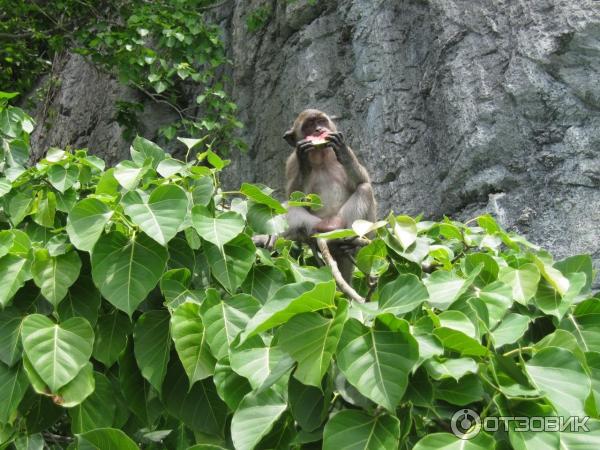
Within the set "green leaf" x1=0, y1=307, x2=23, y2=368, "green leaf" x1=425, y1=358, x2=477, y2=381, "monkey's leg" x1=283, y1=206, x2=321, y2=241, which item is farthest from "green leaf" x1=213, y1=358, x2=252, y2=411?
"monkey's leg" x1=283, y1=206, x2=321, y2=241

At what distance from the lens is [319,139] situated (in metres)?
4.99

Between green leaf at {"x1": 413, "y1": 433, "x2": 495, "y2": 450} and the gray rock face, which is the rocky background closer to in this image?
the gray rock face

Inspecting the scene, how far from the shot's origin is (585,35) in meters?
5.42

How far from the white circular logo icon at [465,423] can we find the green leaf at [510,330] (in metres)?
0.19

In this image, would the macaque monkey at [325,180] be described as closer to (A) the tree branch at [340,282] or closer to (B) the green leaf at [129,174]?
(A) the tree branch at [340,282]

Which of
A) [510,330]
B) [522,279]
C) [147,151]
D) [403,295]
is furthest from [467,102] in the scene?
[403,295]

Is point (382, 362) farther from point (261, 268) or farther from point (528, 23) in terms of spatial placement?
point (528, 23)

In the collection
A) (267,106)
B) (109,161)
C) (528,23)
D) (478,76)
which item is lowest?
(109,161)

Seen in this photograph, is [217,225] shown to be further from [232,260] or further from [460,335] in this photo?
[460,335]

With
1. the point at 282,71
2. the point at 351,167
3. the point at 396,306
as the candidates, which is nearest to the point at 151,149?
the point at 396,306

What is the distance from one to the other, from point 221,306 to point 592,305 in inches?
43.6

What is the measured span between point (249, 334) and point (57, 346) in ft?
2.11

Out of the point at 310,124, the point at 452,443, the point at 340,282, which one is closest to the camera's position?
the point at 452,443

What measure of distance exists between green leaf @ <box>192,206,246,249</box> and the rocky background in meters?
3.45
